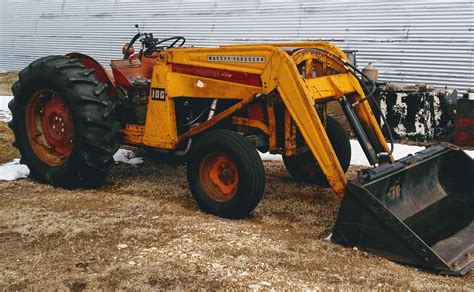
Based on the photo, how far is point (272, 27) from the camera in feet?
48.3

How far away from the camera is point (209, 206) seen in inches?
197

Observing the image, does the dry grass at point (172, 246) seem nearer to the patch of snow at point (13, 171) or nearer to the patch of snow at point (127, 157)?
the patch of snow at point (13, 171)

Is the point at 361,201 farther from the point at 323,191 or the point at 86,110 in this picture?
the point at 86,110

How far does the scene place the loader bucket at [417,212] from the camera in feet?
12.7

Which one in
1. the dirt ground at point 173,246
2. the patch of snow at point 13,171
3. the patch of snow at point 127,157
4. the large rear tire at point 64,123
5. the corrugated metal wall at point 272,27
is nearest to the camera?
the dirt ground at point 173,246

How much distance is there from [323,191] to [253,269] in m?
2.44

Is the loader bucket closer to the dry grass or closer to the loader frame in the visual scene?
the dry grass

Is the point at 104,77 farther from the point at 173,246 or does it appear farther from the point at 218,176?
the point at 173,246

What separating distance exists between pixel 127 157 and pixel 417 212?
14.0 ft

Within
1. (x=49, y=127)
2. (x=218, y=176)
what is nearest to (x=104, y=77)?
(x=49, y=127)

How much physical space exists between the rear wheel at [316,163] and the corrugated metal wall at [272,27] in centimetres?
691

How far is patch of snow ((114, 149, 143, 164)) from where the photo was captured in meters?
7.51


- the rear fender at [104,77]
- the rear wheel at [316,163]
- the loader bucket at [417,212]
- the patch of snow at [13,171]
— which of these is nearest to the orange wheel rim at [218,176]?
the loader bucket at [417,212]

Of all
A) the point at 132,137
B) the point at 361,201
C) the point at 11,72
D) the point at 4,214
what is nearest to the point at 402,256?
the point at 361,201
